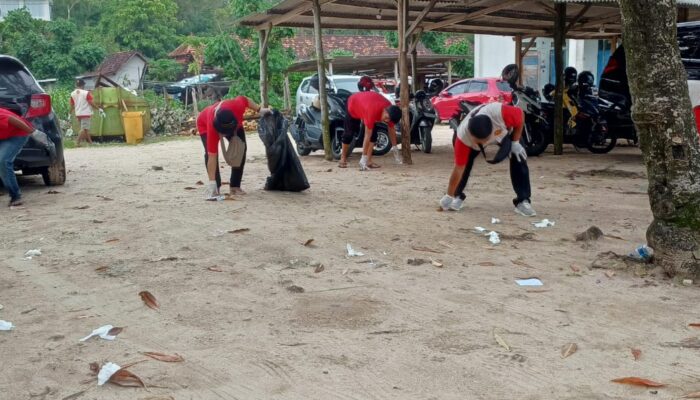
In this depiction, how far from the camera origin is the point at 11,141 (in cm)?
813

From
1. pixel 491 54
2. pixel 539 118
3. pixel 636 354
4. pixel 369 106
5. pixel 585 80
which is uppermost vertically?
pixel 491 54

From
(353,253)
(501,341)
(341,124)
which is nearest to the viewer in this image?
(501,341)

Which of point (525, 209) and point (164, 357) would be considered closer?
point (164, 357)

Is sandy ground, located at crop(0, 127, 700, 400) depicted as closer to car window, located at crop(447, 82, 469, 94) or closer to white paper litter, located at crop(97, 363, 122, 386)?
white paper litter, located at crop(97, 363, 122, 386)

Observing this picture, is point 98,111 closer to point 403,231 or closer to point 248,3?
point 248,3

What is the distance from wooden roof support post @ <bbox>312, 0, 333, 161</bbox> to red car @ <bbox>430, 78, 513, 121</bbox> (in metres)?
7.45

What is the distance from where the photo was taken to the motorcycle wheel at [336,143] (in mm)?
13406

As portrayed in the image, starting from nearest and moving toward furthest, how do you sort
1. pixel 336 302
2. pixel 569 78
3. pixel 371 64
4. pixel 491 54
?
pixel 336 302 → pixel 569 78 → pixel 491 54 → pixel 371 64

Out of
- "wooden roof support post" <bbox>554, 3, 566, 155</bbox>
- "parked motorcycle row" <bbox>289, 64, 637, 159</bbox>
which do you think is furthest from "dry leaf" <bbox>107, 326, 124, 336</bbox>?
"wooden roof support post" <bbox>554, 3, 566, 155</bbox>

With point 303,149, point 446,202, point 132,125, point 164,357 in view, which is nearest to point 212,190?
point 446,202

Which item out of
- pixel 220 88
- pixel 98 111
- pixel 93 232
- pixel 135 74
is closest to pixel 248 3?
pixel 220 88

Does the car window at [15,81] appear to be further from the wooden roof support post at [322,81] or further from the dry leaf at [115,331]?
the dry leaf at [115,331]

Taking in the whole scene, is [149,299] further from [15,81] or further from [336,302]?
[15,81]

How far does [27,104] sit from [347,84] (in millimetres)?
7525
